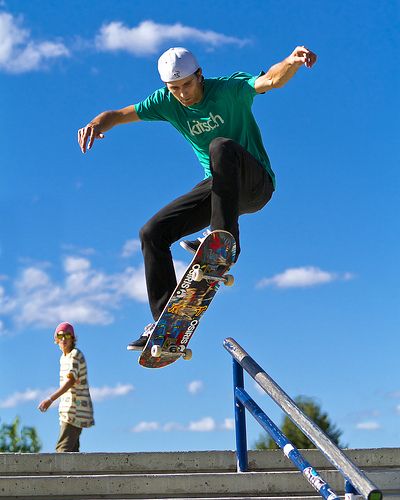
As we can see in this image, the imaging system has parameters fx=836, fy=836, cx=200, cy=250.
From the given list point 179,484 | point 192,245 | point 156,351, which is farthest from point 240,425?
point 192,245

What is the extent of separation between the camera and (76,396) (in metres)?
9.02

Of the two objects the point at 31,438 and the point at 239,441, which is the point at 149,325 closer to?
the point at 239,441

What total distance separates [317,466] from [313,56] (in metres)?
3.33

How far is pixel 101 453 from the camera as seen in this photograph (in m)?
6.81

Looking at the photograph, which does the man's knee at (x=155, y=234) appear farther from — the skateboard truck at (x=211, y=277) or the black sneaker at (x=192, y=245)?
the skateboard truck at (x=211, y=277)

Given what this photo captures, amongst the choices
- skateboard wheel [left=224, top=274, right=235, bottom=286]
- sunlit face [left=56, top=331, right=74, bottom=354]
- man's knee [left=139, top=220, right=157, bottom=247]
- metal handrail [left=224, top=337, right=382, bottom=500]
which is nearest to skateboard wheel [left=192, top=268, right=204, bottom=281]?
skateboard wheel [left=224, top=274, right=235, bottom=286]

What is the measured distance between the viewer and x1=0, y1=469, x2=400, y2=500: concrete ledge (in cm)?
609

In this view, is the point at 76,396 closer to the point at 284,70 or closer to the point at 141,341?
the point at 141,341

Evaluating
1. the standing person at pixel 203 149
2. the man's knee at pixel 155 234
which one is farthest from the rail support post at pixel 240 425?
the man's knee at pixel 155 234

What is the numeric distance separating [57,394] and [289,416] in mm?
4291

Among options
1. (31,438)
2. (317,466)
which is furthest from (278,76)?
(31,438)

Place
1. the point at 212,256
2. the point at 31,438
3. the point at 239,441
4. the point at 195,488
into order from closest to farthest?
the point at 195,488, the point at 239,441, the point at 212,256, the point at 31,438

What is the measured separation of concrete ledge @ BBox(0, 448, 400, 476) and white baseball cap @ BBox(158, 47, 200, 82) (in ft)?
10.7

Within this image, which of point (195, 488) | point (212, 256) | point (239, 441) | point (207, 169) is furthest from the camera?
point (207, 169)
